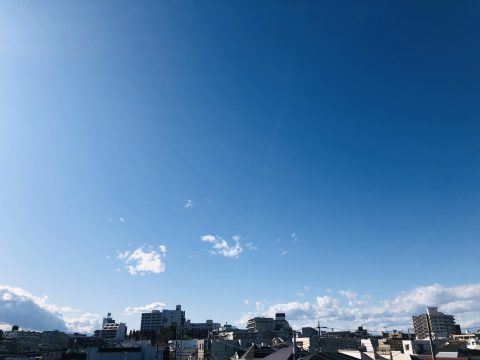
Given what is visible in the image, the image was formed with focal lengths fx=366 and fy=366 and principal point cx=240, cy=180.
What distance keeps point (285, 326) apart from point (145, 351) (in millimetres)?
Result: 106971

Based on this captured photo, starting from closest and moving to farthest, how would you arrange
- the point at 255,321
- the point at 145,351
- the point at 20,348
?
the point at 145,351, the point at 20,348, the point at 255,321

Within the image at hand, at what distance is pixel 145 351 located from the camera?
86688 millimetres

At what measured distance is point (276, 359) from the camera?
44812 mm

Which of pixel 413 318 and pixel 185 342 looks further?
pixel 413 318

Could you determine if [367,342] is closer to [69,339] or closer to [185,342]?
[185,342]

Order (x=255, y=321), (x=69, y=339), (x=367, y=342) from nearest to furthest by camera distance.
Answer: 1. (x=367, y=342)
2. (x=69, y=339)
3. (x=255, y=321)

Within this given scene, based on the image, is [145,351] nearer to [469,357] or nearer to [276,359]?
[276,359]

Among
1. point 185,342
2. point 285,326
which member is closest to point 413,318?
point 285,326

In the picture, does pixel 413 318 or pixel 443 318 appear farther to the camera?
pixel 413 318

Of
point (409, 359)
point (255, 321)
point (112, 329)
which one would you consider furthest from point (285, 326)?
point (409, 359)

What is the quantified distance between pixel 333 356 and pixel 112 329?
610ft

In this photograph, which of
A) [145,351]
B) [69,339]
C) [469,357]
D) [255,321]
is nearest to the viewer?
[469,357]

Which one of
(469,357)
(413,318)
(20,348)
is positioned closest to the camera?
(469,357)

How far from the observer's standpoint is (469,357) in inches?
2169
